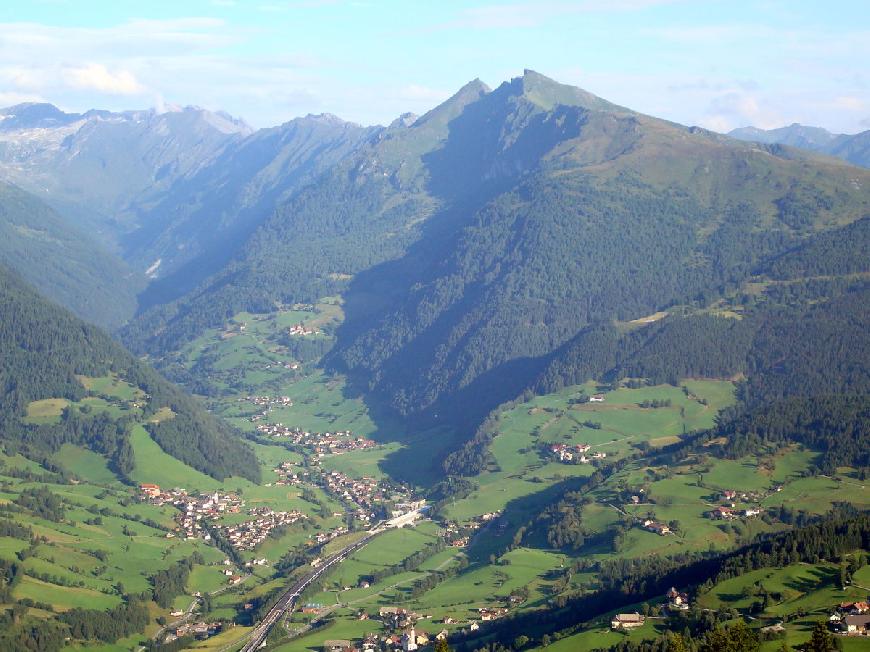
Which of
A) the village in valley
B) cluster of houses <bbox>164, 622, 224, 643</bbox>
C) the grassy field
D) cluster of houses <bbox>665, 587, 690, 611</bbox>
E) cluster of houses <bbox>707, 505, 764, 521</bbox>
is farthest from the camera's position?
the grassy field

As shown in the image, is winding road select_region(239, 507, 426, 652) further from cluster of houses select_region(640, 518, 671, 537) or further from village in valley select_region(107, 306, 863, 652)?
cluster of houses select_region(640, 518, 671, 537)

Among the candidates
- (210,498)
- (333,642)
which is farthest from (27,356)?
(333,642)

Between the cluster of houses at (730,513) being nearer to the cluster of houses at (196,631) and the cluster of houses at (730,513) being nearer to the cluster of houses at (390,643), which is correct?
the cluster of houses at (390,643)

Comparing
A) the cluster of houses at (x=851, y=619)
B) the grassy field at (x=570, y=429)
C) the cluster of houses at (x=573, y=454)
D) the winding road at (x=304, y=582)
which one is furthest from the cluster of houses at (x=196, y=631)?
the cluster of houses at (x=573, y=454)

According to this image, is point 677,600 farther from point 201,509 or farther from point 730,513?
point 201,509

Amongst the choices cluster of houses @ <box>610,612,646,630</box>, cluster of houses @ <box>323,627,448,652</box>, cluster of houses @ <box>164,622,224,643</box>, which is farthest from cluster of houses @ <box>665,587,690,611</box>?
cluster of houses @ <box>164,622,224,643</box>

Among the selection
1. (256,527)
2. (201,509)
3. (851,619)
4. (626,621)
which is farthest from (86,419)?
(851,619)

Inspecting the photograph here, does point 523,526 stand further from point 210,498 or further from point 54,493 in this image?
point 54,493
